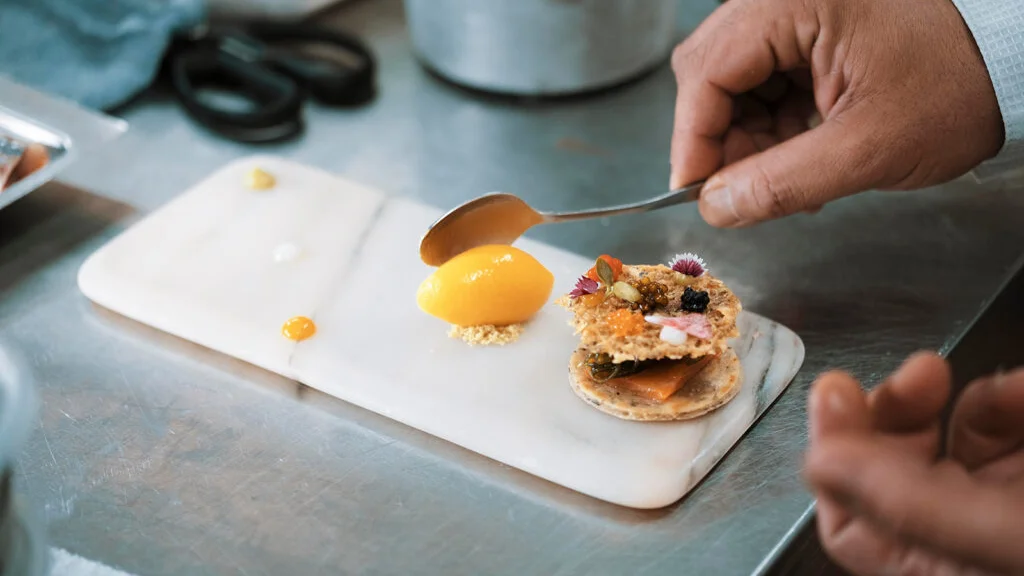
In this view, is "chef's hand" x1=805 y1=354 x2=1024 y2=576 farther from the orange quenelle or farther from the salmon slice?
the orange quenelle

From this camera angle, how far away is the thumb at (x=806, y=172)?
99 centimetres

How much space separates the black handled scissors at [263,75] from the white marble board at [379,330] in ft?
0.47

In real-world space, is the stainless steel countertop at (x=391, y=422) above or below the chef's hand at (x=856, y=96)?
below

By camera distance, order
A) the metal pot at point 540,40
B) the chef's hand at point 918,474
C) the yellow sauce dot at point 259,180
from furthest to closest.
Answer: the metal pot at point 540,40, the yellow sauce dot at point 259,180, the chef's hand at point 918,474

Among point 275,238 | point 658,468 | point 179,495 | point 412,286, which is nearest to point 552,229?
point 412,286

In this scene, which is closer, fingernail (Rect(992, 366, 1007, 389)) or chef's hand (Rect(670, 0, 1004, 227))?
fingernail (Rect(992, 366, 1007, 389))

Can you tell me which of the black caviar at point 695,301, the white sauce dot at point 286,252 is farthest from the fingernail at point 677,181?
→ the white sauce dot at point 286,252

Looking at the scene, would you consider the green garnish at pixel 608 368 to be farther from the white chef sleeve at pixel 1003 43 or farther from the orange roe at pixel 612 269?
the white chef sleeve at pixel 1003 43

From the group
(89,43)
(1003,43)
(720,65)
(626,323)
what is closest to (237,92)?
(89,43)

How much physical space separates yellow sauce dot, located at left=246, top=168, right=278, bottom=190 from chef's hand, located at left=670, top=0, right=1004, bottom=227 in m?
0.53

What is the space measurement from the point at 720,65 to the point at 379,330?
483 millimetres

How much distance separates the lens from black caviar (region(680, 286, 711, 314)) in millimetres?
898

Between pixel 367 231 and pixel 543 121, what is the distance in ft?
1.38

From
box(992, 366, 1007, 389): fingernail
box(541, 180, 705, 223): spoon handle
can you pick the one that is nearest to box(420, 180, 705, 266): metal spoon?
box(541, 180, 705, 223): spoon handle
